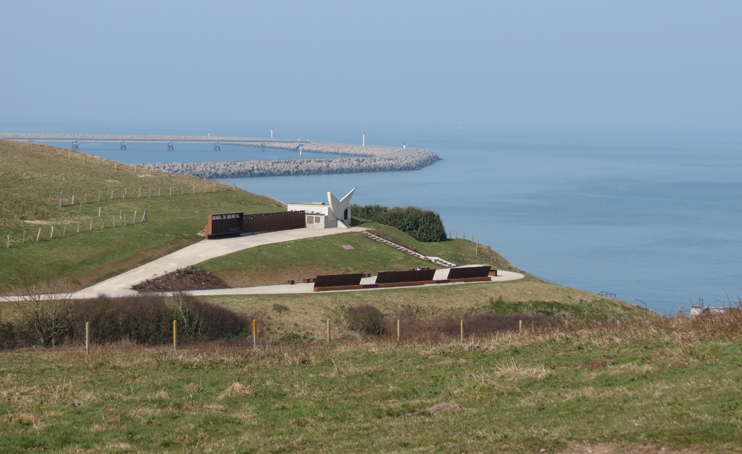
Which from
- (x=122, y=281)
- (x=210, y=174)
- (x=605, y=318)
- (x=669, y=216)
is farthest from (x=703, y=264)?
(x=210, y=174)

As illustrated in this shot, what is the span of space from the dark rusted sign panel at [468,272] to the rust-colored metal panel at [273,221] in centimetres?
1802

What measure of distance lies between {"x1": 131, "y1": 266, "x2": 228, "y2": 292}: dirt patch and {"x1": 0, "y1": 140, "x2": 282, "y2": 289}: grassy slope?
12.1ft

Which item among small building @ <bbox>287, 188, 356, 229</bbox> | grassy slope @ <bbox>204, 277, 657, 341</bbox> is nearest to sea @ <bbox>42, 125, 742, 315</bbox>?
grassy slope @ <bbox>204, 277, 657, 341</bbox>

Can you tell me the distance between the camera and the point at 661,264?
100562mm

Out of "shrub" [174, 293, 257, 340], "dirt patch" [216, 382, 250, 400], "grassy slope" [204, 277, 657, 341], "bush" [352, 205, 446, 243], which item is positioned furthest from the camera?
"bush" [352, 205, 446, 243]

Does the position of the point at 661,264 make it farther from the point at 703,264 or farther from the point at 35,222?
the point at 35,222

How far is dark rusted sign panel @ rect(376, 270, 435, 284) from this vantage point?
48250mm

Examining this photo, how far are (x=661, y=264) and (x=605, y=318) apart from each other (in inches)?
2318

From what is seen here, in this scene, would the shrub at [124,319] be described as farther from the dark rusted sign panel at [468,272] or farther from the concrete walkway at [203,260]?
the dark rusted sign panel at [468,272]

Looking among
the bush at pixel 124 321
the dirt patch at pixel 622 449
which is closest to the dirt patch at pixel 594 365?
the dirt patch at pixel 622 449

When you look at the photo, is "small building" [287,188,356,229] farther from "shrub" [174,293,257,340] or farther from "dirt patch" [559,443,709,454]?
"dirt patch" [559,443,709,454]

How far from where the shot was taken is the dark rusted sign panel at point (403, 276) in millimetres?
48250

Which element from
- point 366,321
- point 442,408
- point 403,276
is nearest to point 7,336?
point 366,321

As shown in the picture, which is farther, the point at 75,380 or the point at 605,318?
the point at 605,318
